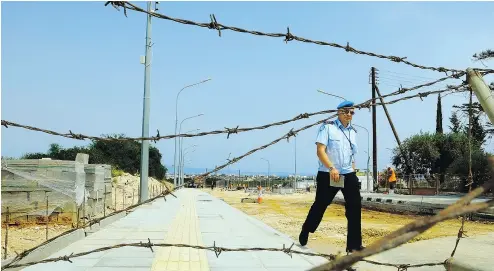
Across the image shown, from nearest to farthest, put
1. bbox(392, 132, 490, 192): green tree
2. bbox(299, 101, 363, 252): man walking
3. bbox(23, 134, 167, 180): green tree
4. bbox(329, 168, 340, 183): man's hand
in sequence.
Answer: bbox(329, 168, 340, 183): man's hand < bbox(299, 101, 363, 252): man walking < bbox(392, 132, 490, 192): green tree < bbox(23, 134, 167, 180): green tree

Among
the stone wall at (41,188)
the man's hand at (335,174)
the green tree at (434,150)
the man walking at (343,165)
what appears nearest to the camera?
the man's hand at (335,174)

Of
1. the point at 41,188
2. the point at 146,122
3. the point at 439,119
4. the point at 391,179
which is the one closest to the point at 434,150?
the point at 439,119

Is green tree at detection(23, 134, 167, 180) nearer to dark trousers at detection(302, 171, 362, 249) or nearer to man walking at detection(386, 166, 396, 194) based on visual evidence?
man walking at detection(386, 166, 396, 194)

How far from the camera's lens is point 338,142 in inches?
211

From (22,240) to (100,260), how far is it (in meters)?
4.03

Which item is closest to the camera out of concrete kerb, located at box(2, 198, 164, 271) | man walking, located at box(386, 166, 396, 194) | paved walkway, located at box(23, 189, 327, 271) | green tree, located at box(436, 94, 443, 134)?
paved walkway, located at box(23, 189, 327, 271)

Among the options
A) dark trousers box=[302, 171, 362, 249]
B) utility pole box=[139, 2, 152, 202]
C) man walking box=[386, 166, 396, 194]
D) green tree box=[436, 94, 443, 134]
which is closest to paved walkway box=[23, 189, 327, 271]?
dark trousers box=[302, 171, 362, 249]

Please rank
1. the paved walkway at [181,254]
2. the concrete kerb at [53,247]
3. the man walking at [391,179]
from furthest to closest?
the man walking at [391,179], the concrete kerb at [53,247], the paved walkway at [181,254]

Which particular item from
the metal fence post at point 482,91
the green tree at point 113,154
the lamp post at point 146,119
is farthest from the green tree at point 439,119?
the metal fence post at point 482,91

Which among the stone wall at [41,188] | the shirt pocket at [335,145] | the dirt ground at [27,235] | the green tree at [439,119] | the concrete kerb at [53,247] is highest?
the green tree at [439,119]

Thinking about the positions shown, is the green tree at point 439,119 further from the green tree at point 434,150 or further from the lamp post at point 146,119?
the lamp post at point 146,119

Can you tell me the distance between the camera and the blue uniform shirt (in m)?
5.36

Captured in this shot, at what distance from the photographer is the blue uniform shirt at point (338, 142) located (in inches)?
211

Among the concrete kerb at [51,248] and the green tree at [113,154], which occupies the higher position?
the green tree at [113,154]
